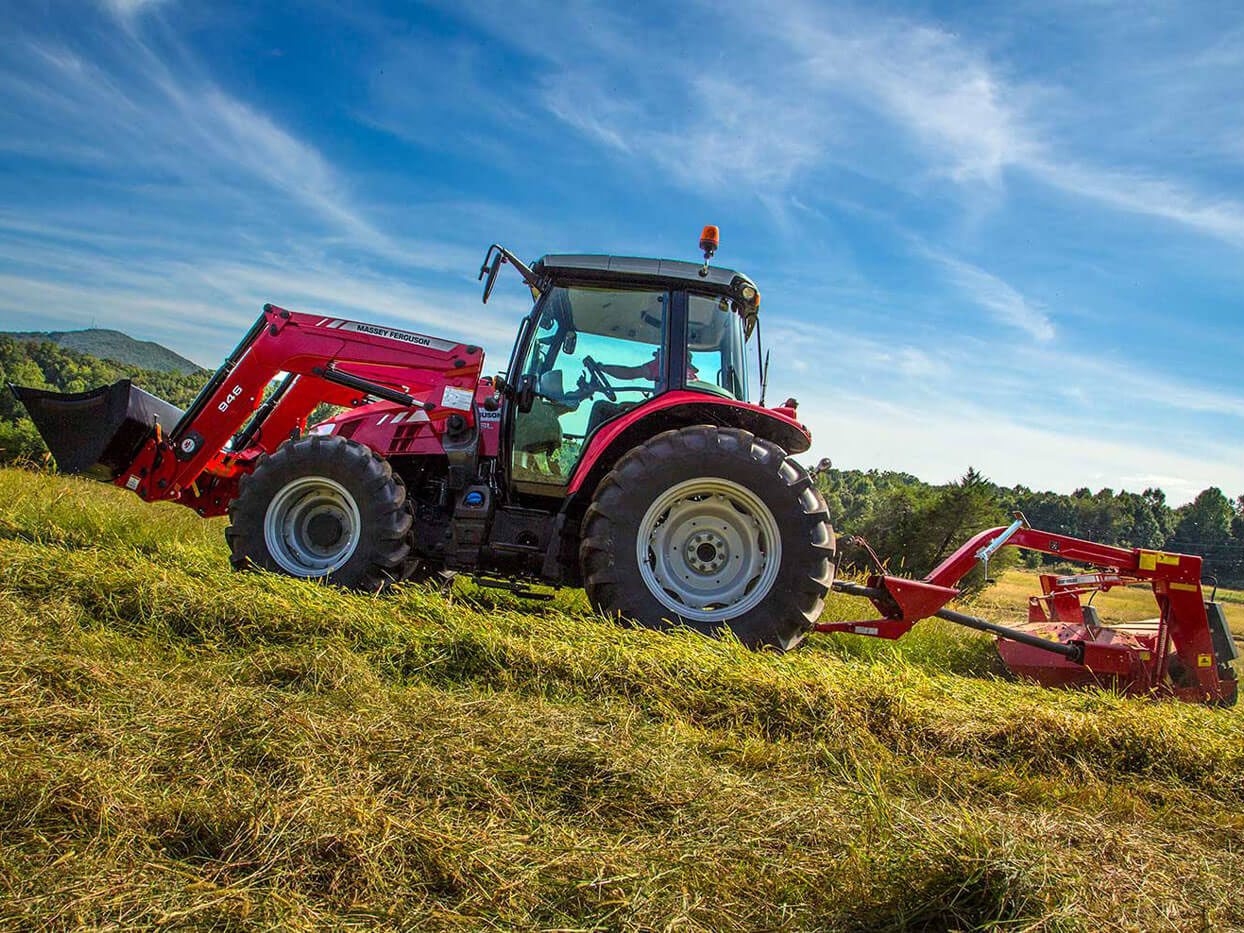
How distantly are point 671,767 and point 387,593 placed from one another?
2861 millimetres

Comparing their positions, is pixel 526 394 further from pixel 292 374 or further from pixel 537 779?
pixel 537 779

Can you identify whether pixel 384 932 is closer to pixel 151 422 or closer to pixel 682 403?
pixel 682 403

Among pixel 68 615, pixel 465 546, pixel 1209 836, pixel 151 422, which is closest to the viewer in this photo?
pixel 1209 836

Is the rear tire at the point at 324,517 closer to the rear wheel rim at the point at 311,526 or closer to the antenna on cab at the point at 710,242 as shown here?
the rear wheel rim at the point at 311,526

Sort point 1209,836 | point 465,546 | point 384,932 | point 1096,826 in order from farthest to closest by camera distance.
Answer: point 465,546 → point 1209,836 → point 1096,826 → point 384,932

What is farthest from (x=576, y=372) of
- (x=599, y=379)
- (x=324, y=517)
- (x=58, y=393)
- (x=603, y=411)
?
(x=58, y=393)

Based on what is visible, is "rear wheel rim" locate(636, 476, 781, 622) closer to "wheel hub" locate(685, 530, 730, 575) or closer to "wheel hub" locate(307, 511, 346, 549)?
"wheel hub" locate(685, 530, 730, 575)

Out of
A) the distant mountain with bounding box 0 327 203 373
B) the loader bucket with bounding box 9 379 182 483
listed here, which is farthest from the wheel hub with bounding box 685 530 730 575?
the distant mountain with bounding box 0 327 203 373

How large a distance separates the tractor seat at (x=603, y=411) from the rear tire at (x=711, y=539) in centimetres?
68

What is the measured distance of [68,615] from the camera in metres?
3.39

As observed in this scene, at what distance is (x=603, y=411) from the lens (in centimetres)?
507

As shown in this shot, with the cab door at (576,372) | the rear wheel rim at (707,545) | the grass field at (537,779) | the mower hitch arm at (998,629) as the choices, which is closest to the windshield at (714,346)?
the cab door at (576,372)

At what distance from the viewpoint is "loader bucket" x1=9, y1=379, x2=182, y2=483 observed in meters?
5.44

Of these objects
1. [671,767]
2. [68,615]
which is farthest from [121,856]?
[68,615]
